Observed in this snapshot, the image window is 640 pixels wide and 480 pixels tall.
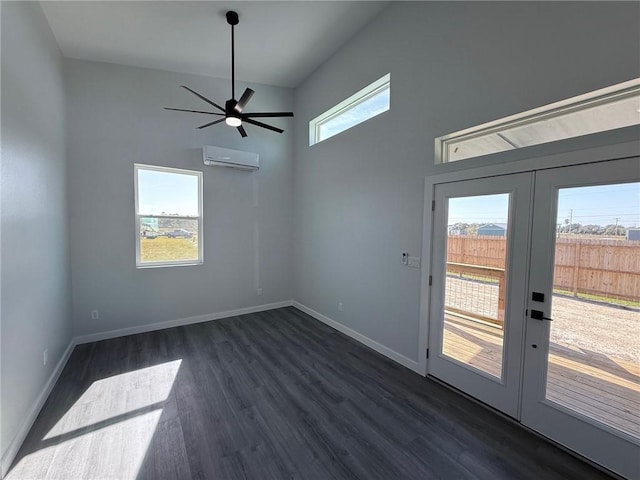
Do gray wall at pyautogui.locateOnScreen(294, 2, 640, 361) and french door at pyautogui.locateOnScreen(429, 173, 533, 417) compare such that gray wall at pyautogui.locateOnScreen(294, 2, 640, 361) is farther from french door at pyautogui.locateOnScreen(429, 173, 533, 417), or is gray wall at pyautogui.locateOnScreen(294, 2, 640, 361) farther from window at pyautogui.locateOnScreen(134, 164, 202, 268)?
window at pyautogui.locateOnScreen(134, 164, 202, 268)

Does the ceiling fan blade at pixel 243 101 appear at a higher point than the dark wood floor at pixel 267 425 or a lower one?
higher

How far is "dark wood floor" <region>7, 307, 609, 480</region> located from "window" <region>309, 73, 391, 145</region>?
3.19 meters

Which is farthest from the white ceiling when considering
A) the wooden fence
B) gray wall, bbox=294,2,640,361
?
the wooden fence

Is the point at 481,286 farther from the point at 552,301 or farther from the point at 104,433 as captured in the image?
the point at 104,433

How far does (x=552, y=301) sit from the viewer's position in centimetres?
199

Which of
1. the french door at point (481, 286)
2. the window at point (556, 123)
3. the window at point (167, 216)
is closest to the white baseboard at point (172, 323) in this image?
the window at point (167, 216)

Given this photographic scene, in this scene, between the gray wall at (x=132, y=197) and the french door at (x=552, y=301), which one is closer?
the french door at (x=552, y=301)

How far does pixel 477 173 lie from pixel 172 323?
4565 mm

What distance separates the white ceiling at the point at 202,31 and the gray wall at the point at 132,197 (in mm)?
354

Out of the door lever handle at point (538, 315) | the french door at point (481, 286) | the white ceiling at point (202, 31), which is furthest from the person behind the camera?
the white ceiling at point (202, 31)

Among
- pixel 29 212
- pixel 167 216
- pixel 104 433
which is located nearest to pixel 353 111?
pixel 167 216

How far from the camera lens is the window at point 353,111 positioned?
3406 millimetres

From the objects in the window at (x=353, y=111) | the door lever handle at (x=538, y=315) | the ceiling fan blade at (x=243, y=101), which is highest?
the window at (x=353, y=111)

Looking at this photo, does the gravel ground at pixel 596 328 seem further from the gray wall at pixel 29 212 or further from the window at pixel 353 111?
the gray wall at pixel 29 212
